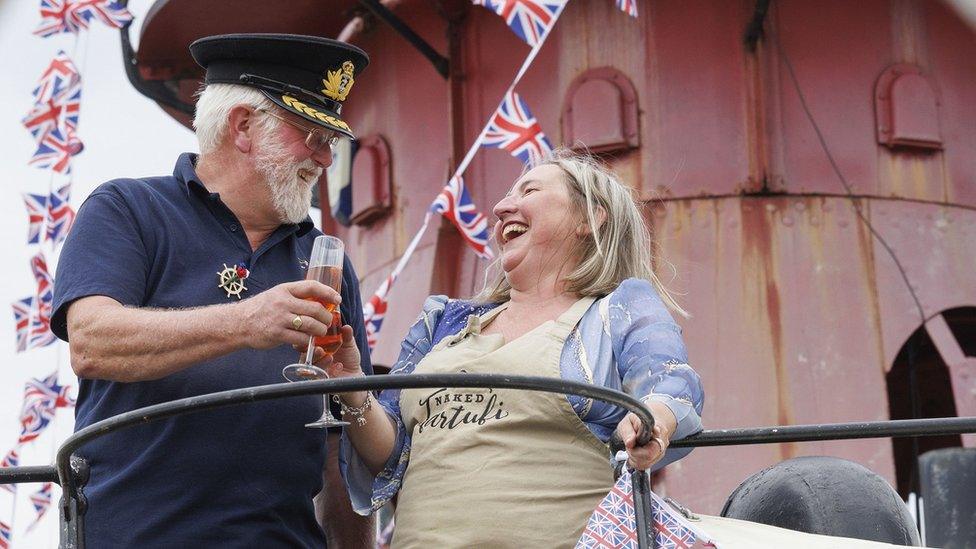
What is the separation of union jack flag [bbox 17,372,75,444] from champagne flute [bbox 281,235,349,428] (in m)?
6.36

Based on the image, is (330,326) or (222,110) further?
(222,110)

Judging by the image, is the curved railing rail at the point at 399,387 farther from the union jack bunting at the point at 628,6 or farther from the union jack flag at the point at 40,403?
the union jack flag at the point at 40,403

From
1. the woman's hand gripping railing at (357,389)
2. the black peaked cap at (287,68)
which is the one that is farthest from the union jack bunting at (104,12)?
the woman's hand gripping railing at (357,389)

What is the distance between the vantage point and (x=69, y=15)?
941 centimetres

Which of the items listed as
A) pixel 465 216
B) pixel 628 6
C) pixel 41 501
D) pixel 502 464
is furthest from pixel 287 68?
pixel 41 501

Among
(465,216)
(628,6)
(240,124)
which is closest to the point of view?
(240,124)

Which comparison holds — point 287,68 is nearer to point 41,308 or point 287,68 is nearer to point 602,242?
point 602,242

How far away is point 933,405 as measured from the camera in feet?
34.0

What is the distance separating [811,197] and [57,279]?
493cm

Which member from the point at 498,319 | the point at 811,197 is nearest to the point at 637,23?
the point at 811,197

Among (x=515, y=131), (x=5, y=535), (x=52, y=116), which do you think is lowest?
(x=5, y=535)

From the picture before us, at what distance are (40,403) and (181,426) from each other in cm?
616

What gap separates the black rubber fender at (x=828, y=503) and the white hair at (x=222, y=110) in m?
1.74

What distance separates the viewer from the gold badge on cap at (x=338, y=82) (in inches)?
181
